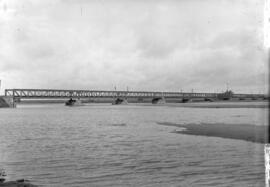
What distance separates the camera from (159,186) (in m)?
13.0

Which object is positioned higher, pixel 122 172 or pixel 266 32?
pixel 266 32

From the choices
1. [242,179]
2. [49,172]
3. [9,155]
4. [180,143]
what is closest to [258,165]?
[242,179]

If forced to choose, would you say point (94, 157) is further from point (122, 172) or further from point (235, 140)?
point (235, 140)

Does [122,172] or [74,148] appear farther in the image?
[74,148]

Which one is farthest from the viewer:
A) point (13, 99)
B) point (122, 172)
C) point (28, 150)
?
point (13, 99)

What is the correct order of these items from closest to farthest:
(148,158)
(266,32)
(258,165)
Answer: (266,32) < (258,165) < (148,158)

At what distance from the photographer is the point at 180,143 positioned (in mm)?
25172

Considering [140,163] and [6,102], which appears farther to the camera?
[6,102]

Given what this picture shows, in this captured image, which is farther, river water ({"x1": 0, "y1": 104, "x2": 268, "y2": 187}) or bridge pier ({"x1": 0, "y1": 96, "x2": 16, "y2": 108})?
bridge pier ({"x1": 0, "y1": 96, "x2": 16, "y2": 108})

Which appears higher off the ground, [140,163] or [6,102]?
[6,102]

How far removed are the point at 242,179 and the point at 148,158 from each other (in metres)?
6.68

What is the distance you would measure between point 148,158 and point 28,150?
991 cm

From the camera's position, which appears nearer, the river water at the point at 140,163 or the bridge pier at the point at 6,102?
the river water at the point at 140,163

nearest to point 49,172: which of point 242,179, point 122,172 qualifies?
point 122,172
